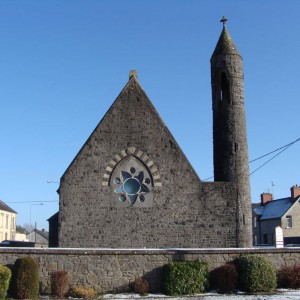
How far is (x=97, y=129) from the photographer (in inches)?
1000

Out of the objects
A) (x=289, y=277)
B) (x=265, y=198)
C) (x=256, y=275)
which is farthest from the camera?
(x=265, y=198)

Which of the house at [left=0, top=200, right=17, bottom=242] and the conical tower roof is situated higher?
the conical tower roof

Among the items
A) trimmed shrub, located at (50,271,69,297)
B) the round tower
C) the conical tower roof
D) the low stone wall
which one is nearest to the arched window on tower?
the round tower

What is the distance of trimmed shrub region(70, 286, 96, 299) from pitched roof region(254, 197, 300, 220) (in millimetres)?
43698

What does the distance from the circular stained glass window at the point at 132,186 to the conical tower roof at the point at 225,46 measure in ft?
29.8

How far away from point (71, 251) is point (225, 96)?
13.4 metres

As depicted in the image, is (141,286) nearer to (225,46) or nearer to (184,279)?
(184,279)

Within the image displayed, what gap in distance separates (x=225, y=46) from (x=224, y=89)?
99.7 inches

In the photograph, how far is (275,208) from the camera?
200 ft

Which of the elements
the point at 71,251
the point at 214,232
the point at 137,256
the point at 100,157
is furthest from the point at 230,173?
the point at 71,251

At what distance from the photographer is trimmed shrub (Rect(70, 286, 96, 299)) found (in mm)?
17609

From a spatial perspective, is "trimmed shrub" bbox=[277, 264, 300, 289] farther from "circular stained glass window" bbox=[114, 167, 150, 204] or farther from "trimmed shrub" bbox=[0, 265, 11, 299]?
"trimmed shrub" bbox=[0, 265, 11, 299]

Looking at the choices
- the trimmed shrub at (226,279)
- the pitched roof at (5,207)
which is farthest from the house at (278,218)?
the trimmed shrub at (226,279)

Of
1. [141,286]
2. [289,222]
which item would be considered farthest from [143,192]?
[289,222]
